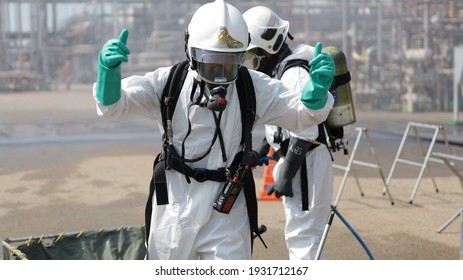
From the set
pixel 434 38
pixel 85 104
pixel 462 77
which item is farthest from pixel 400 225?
pixel 434 38

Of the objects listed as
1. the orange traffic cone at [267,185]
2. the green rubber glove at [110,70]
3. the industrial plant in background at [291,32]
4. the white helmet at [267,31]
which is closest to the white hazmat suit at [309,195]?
the white helmet at [267,31]

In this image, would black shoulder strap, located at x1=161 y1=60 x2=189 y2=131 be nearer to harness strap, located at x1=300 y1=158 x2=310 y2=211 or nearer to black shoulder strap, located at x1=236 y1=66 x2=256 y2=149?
black shoulder strap, located at x1=236 y1=66 x2=256 y2=149

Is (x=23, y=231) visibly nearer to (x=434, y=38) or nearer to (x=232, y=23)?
(x=232, y=23)

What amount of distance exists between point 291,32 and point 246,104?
1769 cm

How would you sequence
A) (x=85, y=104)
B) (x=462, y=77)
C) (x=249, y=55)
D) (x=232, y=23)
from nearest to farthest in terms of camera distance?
(x=232, y=23) → (x=249, y=55) → (x=462, y=77) → (x=85, y=104)

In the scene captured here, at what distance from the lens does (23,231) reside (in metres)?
7.23

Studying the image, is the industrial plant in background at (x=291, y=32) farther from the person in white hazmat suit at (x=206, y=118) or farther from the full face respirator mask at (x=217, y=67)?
the full face respirator mask at (x=217, y=67)

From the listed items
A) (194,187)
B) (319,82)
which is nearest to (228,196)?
(194,187)

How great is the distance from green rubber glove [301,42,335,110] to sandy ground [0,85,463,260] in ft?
8.90

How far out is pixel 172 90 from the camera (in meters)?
3.79

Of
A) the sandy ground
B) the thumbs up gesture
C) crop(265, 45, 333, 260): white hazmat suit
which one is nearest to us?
the thumbs up gesture

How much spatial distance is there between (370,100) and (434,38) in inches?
98.4

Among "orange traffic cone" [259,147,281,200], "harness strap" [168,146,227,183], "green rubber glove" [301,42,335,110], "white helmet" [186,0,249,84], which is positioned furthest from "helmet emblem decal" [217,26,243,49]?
"orange traffic cone" [259,147,281,200]

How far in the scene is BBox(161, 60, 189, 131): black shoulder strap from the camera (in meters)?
3.79
